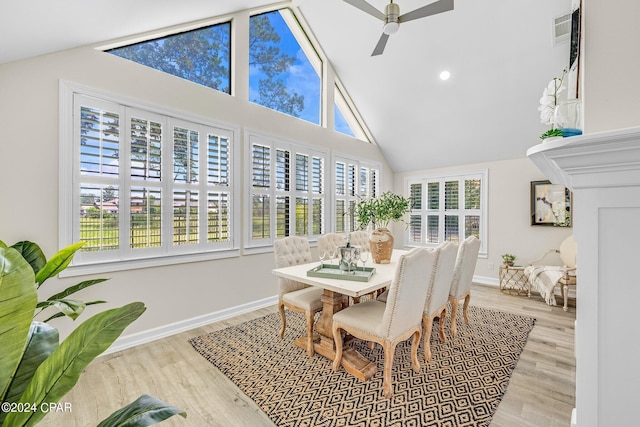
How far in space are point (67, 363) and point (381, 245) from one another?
108 inches

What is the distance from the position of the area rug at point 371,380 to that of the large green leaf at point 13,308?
161cm

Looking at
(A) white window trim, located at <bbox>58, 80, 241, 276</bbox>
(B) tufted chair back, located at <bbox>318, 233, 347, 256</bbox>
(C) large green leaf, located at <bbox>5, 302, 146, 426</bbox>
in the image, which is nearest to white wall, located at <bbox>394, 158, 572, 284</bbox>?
(B) tufted chair back, located at <bbox>318, 233, 347, 256</bbox>

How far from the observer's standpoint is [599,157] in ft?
2.90

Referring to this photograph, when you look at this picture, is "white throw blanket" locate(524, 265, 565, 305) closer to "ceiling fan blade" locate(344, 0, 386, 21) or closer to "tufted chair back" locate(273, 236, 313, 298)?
"tufted chair back" locate(273, 236, 313, 298)

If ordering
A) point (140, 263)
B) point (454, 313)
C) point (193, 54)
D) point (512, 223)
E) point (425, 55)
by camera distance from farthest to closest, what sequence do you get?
point (512, 223)
point (425, 55)
point (193, 54)
point (454, 313)
point (140, 263)

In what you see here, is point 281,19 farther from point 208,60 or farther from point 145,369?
point 145,369

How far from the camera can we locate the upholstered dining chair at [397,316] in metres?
1.94

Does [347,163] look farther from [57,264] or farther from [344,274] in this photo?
[57,264]

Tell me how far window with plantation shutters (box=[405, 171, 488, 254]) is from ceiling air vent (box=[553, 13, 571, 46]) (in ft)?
8.11

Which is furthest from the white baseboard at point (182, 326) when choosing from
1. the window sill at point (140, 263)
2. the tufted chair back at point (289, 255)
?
the tufted chair back at point (289, 255)

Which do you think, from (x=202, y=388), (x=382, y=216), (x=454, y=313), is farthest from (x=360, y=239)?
(x=202, y=388)

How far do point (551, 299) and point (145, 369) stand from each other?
16.1 feet

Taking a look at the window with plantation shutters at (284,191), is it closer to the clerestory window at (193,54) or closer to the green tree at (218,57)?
the green tree at (218,57)

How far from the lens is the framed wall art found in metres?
4.45
